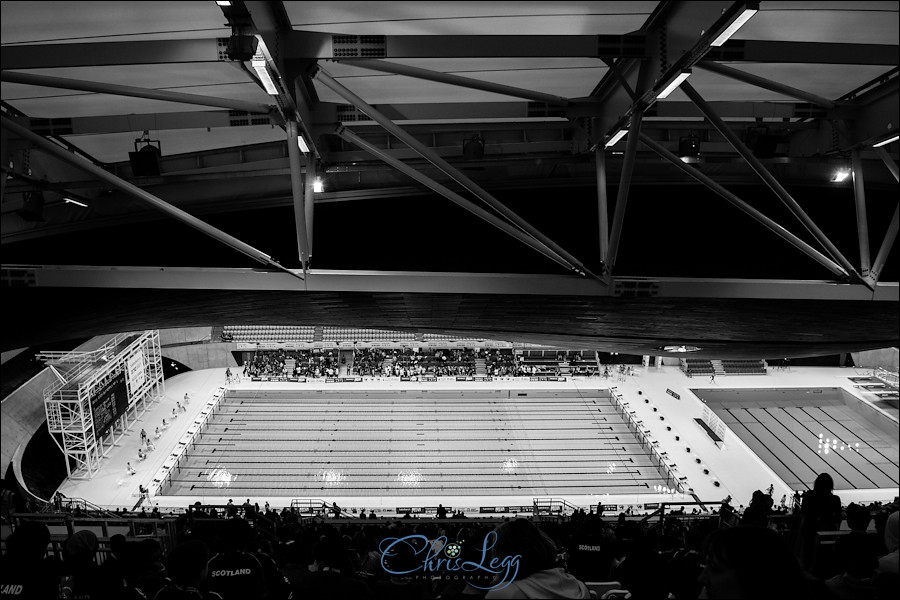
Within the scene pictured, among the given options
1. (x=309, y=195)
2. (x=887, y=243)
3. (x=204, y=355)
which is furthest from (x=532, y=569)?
(x=204, y=355)

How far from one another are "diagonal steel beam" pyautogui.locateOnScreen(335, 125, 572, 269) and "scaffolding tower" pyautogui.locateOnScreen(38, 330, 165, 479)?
1546 centimetres

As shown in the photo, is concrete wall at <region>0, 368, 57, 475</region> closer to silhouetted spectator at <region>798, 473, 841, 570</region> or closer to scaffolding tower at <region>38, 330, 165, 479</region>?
scaffolding tower at <region>38, 330, 165, 479</region>

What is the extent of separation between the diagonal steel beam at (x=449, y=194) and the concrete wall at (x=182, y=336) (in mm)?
22125

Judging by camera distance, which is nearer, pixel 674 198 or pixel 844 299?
pixel 844 299

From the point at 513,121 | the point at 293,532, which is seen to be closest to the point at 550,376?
the point at 293,532

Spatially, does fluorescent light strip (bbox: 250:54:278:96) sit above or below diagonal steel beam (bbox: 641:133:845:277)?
above

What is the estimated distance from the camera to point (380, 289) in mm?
4234

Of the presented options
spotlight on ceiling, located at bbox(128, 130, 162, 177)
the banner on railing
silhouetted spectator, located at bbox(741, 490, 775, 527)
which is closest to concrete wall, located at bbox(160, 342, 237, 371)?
the banner on railing

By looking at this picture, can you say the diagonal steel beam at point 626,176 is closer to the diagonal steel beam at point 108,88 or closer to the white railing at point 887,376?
the diagonal steel beam at point 108,88

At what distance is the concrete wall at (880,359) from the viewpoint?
76.0 ft

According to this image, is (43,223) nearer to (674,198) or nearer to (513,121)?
(513,121)

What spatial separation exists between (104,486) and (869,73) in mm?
18386

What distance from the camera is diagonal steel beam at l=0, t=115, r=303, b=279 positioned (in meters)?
3.39

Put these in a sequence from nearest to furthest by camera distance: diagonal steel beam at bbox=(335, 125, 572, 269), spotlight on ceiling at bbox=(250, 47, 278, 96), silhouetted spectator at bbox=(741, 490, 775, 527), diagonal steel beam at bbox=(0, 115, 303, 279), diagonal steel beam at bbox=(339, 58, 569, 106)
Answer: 1. spotlight on ceiling at bbox=(250, 47, 278, 96)
2. diagonal steel beam at bbox=(339, 58, 569, 106)
3. diagonal steel beam at bbox=(0, 115, 303, 279)
4. diagonal steel beam at bbox=(335, 125, 572, 269)
5. silhouetted spectator at bbox=(741, 490, 775, 527)
